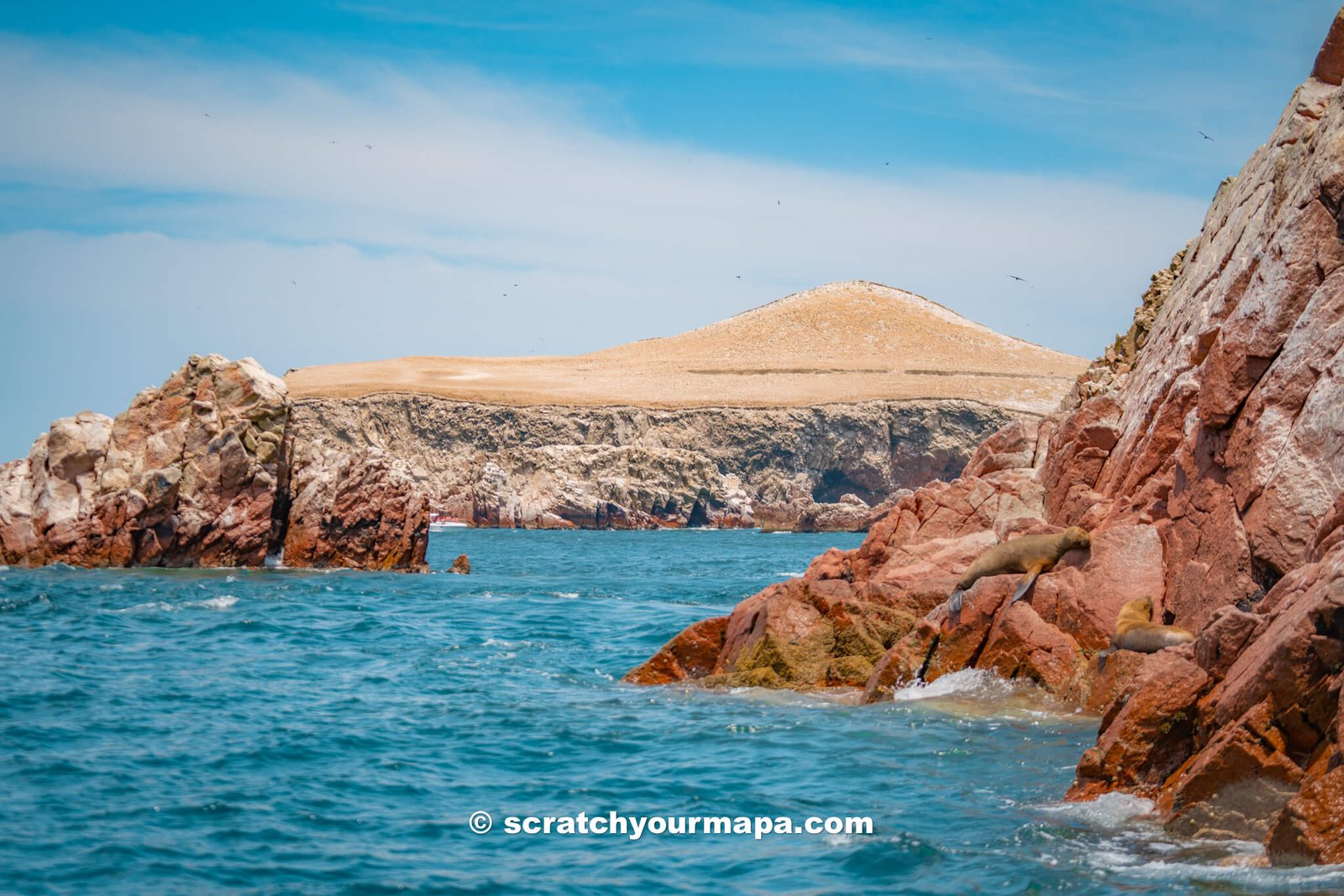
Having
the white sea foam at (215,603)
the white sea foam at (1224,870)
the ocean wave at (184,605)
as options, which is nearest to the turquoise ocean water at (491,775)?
the white sea foam at (1224,870)

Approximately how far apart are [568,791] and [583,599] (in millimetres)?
20395

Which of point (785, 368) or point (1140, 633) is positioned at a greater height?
point (785, 368)

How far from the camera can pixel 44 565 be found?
33.2 m

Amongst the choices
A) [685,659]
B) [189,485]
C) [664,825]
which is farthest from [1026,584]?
[189,485]

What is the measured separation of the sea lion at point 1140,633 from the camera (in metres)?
13.0

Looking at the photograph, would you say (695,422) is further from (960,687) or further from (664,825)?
(664,825)

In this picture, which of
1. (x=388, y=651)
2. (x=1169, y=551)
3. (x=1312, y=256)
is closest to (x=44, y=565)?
(x=388, y=651)

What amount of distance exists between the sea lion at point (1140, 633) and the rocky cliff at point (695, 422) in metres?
71.4

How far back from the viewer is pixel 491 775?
12516 millimetres

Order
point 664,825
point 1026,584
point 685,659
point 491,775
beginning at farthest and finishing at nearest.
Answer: point 685,659 → point 1026,584 → point 491,775 → point 664,825

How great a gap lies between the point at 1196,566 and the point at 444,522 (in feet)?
268

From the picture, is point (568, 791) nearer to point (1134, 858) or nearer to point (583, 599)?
point (1134, 858)

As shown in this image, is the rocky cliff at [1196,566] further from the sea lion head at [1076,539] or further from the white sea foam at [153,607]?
the white sea foam at [153,607]

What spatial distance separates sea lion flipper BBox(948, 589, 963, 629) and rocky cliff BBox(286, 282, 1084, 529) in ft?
228
